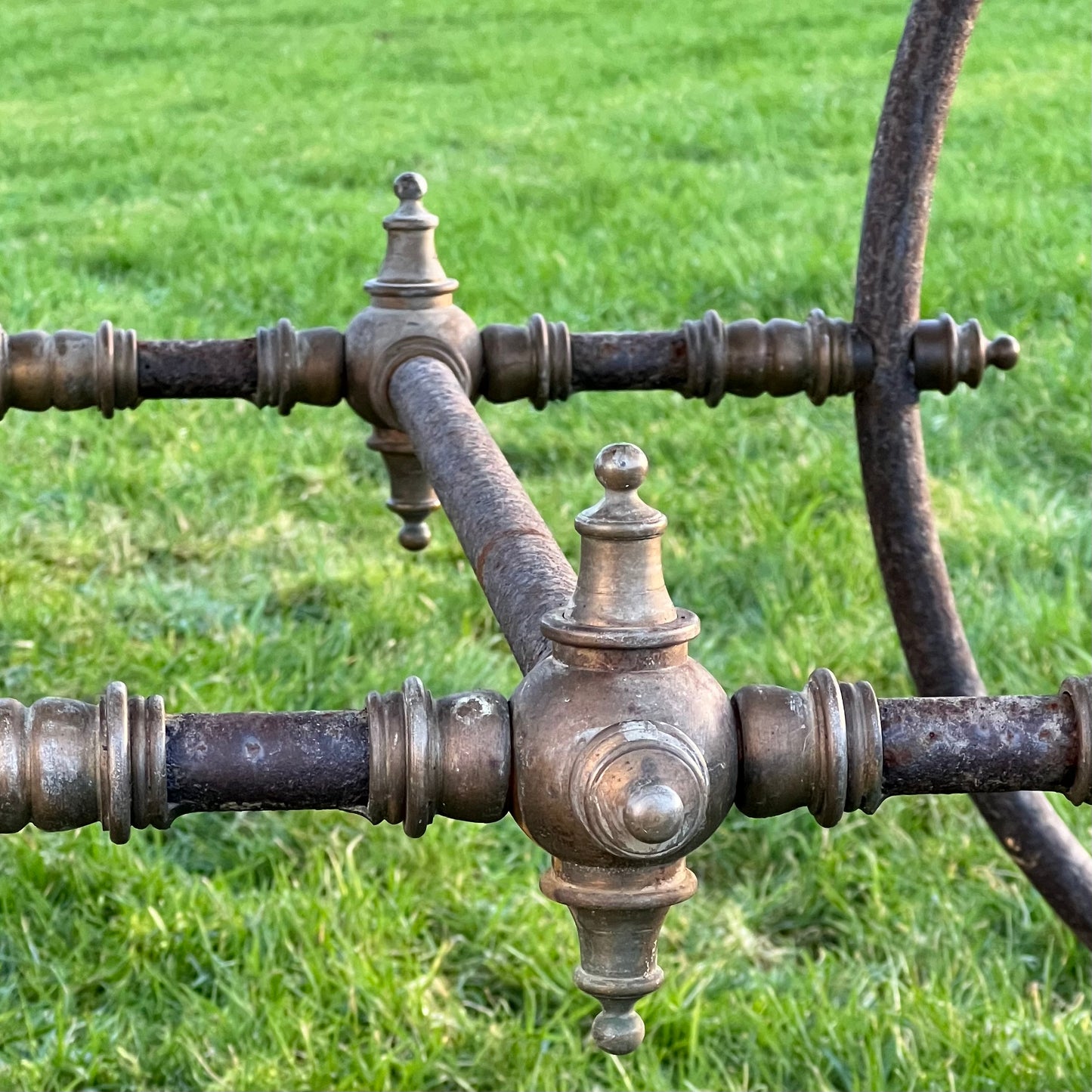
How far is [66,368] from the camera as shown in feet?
4.06

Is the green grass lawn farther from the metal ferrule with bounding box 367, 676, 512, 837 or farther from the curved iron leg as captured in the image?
the metal ferrule with bounding box 367, 676, 512, 837

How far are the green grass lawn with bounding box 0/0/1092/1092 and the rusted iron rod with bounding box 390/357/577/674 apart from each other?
2.02 ft

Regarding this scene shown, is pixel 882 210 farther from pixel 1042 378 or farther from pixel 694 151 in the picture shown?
pixel 694 151

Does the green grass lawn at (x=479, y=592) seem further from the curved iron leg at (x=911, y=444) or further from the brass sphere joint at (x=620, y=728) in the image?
the brass sphere joint at (x=620, y=728)

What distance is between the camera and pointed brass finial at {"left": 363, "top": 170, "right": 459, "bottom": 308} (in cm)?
133

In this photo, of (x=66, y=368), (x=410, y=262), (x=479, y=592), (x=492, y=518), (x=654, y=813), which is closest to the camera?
(x=654, y=813)

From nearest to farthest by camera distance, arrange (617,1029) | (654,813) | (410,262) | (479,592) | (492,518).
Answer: (654,813)
(617,1029)
(492,518)
(410,262)
(479,592)

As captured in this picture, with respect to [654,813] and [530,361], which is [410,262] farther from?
[654,813]

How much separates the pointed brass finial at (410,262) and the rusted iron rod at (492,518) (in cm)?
17

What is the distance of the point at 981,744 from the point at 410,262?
2.60ft

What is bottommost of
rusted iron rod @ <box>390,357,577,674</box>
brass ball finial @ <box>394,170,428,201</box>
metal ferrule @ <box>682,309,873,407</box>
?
rusted iron rod @ <box>390,357,577,674</box>

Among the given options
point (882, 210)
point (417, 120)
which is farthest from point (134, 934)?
point (417, 120)

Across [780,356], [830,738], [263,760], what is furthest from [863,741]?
[780,356]

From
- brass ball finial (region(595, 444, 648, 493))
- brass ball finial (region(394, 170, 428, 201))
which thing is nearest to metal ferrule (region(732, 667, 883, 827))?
brass ball finial (region(595, 444, 648, 493))
